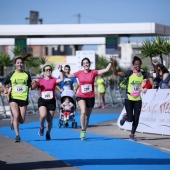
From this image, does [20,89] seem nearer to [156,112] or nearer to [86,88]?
[86,88]

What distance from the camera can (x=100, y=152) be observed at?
12.8 metres

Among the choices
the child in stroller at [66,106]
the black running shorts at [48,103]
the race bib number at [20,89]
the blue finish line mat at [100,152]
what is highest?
the race bib number at [20,89]

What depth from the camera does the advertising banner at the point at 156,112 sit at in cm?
1702

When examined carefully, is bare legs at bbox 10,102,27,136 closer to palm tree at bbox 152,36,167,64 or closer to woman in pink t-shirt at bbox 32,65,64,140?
woman in pink t-shirt at bbox 32,65,64,140

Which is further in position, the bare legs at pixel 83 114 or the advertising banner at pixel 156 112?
the advertising banner at pixel 156 112

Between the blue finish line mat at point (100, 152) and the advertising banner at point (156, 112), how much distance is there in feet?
5.18

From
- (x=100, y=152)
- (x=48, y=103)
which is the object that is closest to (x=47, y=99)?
(x=48, y=103)

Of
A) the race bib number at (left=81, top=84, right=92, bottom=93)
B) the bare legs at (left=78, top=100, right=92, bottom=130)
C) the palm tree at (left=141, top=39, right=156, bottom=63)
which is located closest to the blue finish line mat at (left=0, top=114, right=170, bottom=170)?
the bare legs at (left=78, top=100, right=92, bottom=130)

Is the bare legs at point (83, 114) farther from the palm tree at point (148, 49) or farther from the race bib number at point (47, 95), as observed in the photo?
the palm tree at point (148, 49)

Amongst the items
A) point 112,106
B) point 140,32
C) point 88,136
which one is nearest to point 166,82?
point 88,136

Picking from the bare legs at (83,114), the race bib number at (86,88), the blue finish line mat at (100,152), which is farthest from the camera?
the race bib number at (86,88)

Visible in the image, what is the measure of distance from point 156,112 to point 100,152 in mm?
4977

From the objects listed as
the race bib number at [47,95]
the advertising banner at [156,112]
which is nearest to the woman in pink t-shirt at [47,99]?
the race bib number at [47,95]

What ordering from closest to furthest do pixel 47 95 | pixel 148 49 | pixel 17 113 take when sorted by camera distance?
pixel 17 113, pixel 47 95, pixel 148 49
